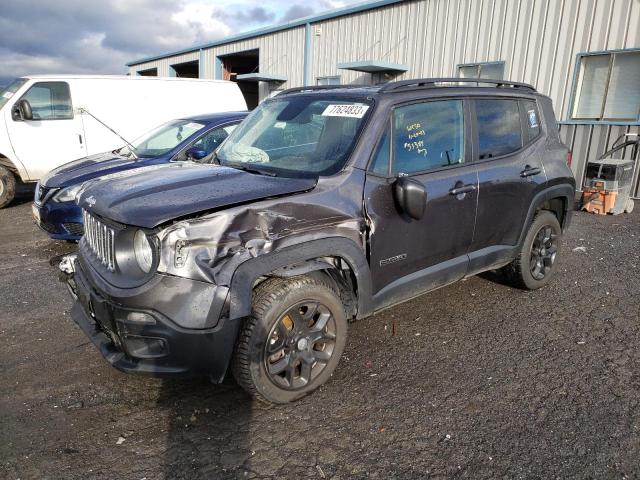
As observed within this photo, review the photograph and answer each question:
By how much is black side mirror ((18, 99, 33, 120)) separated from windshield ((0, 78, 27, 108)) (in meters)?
0.44

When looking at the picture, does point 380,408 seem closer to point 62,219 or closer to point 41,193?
point 62,219

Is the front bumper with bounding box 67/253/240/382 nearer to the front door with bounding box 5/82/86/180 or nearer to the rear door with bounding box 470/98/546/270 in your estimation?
the rear door with bounding box 470/98/546/270

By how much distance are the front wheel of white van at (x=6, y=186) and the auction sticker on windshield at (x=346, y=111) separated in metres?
7.70

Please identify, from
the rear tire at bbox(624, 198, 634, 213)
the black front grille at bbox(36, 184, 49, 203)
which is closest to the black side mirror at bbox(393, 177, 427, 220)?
the black front grille at bbox(36, 184, 49, 203)

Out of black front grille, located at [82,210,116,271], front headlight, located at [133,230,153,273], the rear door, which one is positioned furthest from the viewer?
the rear door

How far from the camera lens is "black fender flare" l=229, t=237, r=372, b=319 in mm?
2557

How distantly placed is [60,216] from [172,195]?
370 cm

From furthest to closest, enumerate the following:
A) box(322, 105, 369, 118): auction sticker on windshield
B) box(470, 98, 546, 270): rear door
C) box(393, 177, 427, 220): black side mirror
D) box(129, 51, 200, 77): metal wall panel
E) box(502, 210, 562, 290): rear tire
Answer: box(129, 51, 200, 77): metal wall panel
box(502, 210, 562, 290): rear tire
box(470, 98, 546, 270): rear door
box(322, 105, 369, 118): auction sticker on windshield
box(393, 177, 427, 220): black side mirror

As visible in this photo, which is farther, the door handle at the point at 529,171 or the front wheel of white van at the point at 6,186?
the front wheel of white van at the point at 6,186

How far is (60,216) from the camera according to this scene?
571cm

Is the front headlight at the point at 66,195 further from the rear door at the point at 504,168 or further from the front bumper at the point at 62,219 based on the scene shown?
the rear door at the point at 504,168

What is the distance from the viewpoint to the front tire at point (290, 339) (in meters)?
2.71

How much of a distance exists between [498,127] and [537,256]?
4.71ft

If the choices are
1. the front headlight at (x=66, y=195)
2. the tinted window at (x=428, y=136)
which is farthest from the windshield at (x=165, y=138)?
the tinted window at (x=428, y=136)
